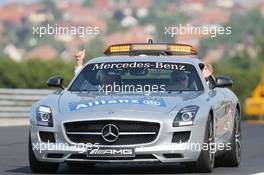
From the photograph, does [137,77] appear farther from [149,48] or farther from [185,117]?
[149,48]

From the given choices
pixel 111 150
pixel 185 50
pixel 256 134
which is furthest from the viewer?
pixel 256 134

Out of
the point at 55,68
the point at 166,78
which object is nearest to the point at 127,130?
the point at 166,78

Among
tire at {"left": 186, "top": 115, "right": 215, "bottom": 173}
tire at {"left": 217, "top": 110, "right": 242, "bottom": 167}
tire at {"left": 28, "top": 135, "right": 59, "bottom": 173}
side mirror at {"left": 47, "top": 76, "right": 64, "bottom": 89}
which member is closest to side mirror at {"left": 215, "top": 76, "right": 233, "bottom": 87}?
tire at {"left": 217, "top": 110, "right": 242, "bottom": 167}

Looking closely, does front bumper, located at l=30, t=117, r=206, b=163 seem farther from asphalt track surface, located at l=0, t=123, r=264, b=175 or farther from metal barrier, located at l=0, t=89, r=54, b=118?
metal barrier, located at l=0, t=89, r=54, b=118

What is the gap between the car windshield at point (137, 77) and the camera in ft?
48.0

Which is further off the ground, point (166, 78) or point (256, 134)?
point (166, 78)

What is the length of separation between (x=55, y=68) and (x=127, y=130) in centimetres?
4313

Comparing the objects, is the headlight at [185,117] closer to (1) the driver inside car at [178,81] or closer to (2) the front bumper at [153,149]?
(2) the front bumper at [153,149]

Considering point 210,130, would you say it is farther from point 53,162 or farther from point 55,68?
point 55,68

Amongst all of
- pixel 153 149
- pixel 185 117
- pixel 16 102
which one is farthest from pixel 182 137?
pixel 16 102

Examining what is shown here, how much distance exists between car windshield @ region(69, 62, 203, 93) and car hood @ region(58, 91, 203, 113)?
0.46 metres

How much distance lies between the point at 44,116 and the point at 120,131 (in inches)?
35.6

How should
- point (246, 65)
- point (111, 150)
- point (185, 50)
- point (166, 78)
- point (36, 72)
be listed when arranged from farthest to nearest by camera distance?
point (246, 65)
point (36, 72)
point (185, 50)
point (166, 78)
point (111, 150)

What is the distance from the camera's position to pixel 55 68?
5634 cm
